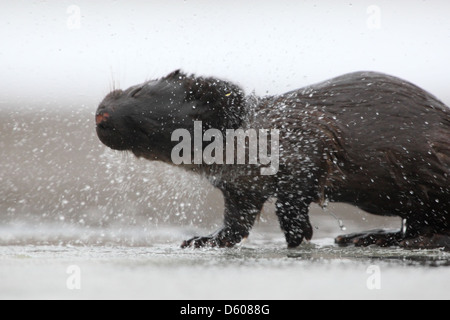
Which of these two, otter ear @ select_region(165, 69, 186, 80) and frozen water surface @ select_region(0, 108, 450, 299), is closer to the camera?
frozen water surface @ select_region(0, 108, 450, 299)

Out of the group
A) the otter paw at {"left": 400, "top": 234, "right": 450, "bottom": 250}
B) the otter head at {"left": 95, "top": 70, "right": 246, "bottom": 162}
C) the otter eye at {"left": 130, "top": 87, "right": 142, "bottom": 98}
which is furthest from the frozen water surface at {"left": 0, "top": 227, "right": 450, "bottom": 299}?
the otter eye at {"left": 130, "top": 87, "right": 142, "bottom": 98}

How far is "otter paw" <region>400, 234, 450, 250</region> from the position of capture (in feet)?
16.1

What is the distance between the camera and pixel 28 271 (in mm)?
3748

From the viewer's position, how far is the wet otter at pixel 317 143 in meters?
4.94

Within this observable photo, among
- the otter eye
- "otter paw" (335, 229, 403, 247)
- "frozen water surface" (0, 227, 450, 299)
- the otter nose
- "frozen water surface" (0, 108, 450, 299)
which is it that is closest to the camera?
"frozen water surface" (0, 227, 450, 299)

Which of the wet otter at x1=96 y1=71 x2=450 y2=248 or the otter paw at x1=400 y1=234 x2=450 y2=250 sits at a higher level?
the wet otter at x1=96 y1=71 x2=450 y2=248

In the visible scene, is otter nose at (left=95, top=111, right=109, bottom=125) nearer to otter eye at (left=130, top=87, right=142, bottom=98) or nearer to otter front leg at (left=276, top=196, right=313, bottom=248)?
otter eye at (left=130, top=87, right=142, bottom=98)

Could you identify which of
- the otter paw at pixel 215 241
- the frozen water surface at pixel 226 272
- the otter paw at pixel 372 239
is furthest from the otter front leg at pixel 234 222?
the otter paw at pixel 372 239

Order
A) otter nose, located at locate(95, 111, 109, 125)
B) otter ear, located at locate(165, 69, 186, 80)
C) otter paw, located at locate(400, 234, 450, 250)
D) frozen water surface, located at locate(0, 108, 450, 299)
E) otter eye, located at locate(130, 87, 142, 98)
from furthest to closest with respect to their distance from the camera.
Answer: otter ear, located at locate(165, 69, 186, 80)
otter eye, located at locate(130, 87, 142, 98)
otter nose, located at locate(95, 111, 109, 125)
otter paw, located at locate(400, 234, 450, 250)
frozen water surface, located at locate(0, 108, 450, 299)

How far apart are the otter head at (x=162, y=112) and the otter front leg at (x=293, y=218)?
580 mm

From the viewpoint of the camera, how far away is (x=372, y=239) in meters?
5.51

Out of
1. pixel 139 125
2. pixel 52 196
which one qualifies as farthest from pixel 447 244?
pixel 52 196

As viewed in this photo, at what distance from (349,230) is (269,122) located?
2067mm

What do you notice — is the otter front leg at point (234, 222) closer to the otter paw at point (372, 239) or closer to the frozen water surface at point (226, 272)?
the frozen water surface at point (226, 272)
